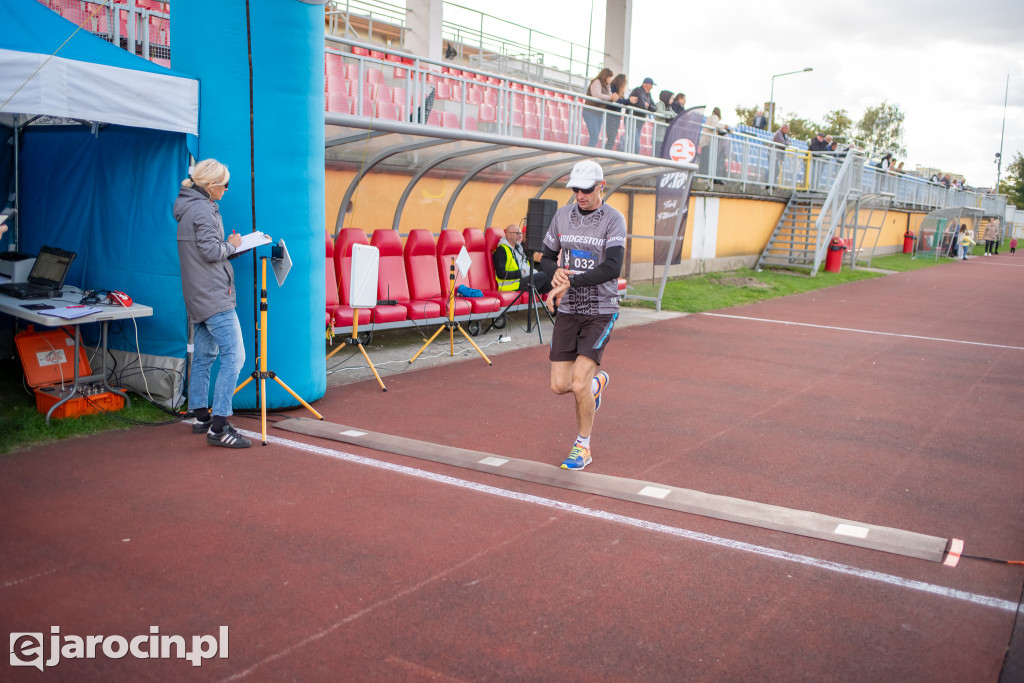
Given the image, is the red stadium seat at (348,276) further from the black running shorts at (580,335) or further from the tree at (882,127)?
the tree at (882,127)

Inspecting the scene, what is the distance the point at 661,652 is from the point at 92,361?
583 cm


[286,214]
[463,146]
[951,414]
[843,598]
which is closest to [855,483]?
[843,598]

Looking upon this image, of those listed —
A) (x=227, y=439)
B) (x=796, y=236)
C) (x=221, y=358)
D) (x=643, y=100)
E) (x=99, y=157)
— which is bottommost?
(x=227, y=439)

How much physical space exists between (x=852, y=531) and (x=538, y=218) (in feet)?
24.7

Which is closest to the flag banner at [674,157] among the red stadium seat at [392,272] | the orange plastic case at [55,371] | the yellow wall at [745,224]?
the yellow wall at [745,224]

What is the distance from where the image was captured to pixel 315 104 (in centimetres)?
707

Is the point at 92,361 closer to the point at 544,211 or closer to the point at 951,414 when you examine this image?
the point at 544,211

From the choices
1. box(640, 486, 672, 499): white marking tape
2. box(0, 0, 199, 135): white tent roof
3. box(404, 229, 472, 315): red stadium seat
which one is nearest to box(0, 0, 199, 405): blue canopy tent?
box(0, 0, 199, 135): white tent roof

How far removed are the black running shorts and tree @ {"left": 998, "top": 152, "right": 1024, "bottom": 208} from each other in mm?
92830

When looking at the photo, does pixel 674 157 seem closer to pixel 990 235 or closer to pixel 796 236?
pixel 796 236

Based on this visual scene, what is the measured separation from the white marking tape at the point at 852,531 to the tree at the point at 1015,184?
92981 mm

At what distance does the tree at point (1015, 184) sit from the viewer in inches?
3292

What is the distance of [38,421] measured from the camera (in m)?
6.32

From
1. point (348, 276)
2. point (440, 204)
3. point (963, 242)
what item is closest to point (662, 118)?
point (440, 204)
